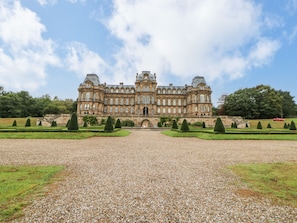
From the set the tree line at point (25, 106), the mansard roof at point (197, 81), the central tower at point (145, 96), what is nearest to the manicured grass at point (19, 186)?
the central tower at point (145, 96)

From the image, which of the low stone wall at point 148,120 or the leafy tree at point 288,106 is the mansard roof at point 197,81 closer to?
the low stone wall at point 148,120

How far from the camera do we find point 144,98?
53688mm

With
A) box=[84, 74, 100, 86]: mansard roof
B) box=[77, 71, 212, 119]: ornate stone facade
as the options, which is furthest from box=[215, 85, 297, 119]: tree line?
box=[84, 74, 100, 86]: mansard roof

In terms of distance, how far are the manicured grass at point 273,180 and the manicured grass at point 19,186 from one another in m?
5.35

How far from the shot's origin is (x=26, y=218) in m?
3.20

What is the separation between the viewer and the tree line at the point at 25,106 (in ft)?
158

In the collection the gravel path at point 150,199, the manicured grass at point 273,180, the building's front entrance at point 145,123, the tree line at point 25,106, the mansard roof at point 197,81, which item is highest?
the mansard roof at point 197,81

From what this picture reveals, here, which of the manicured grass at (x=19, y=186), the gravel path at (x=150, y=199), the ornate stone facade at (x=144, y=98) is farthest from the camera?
the ornate stone facade at (x=144, y=98)

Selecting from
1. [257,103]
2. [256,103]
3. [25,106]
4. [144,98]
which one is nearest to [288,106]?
[257,103]

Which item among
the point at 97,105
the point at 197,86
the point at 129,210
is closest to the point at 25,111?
the point at 97,105

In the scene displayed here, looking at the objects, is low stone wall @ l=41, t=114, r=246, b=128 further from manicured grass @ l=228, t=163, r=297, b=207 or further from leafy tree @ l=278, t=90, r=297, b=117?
manicured grass @ l=228, t=163, r=297, b=207

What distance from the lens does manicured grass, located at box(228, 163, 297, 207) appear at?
4.30 m

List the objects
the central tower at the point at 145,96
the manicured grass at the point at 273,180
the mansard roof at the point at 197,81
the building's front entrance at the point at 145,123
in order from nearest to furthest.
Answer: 1. the manicured grass at the point at 273,180
2. the building's front entrance at the point at 145,123
3. the central tower at the point at 145,96
4. the mansard roof at the point at 197,81

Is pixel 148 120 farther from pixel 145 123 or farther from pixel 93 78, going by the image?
pixel 93 78
